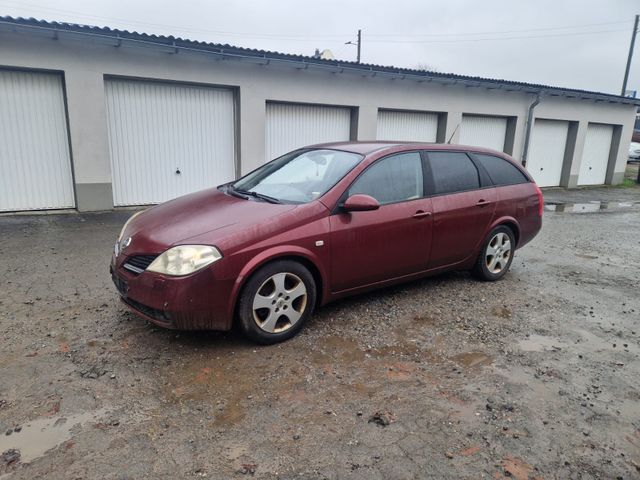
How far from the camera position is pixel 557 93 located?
50.5 feet

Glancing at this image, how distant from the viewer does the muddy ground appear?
7.91 feet

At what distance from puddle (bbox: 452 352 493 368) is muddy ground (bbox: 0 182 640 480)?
0.06 ft

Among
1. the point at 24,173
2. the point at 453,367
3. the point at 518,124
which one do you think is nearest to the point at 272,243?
the point at 453,367

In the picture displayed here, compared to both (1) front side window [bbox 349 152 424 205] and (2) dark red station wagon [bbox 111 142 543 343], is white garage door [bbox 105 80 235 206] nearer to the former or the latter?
(2) dark red station wagon [bbox 111 142 543 343]

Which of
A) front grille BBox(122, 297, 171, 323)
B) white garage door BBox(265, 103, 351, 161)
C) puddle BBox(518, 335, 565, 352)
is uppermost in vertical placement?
white garage door BBox(265, 103, 351, 161)

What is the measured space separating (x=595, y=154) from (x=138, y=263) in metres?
19.7

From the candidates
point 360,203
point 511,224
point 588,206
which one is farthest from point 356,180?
point 588,206

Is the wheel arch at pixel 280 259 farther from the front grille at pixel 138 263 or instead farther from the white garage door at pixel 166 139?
the white garage door at pixel 166 139

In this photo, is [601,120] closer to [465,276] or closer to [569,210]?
[569,210]

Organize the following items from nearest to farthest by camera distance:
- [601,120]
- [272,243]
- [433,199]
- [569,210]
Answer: [272,243]
[433,199]
[569,210]
[601,120]

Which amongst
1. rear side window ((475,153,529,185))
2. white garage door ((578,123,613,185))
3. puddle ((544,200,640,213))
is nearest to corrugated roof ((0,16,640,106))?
white garage door ((578,123,613,185))

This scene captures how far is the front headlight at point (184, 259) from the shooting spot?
3234mm

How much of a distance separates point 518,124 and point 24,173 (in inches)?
558

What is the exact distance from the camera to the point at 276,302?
3.58 metres
